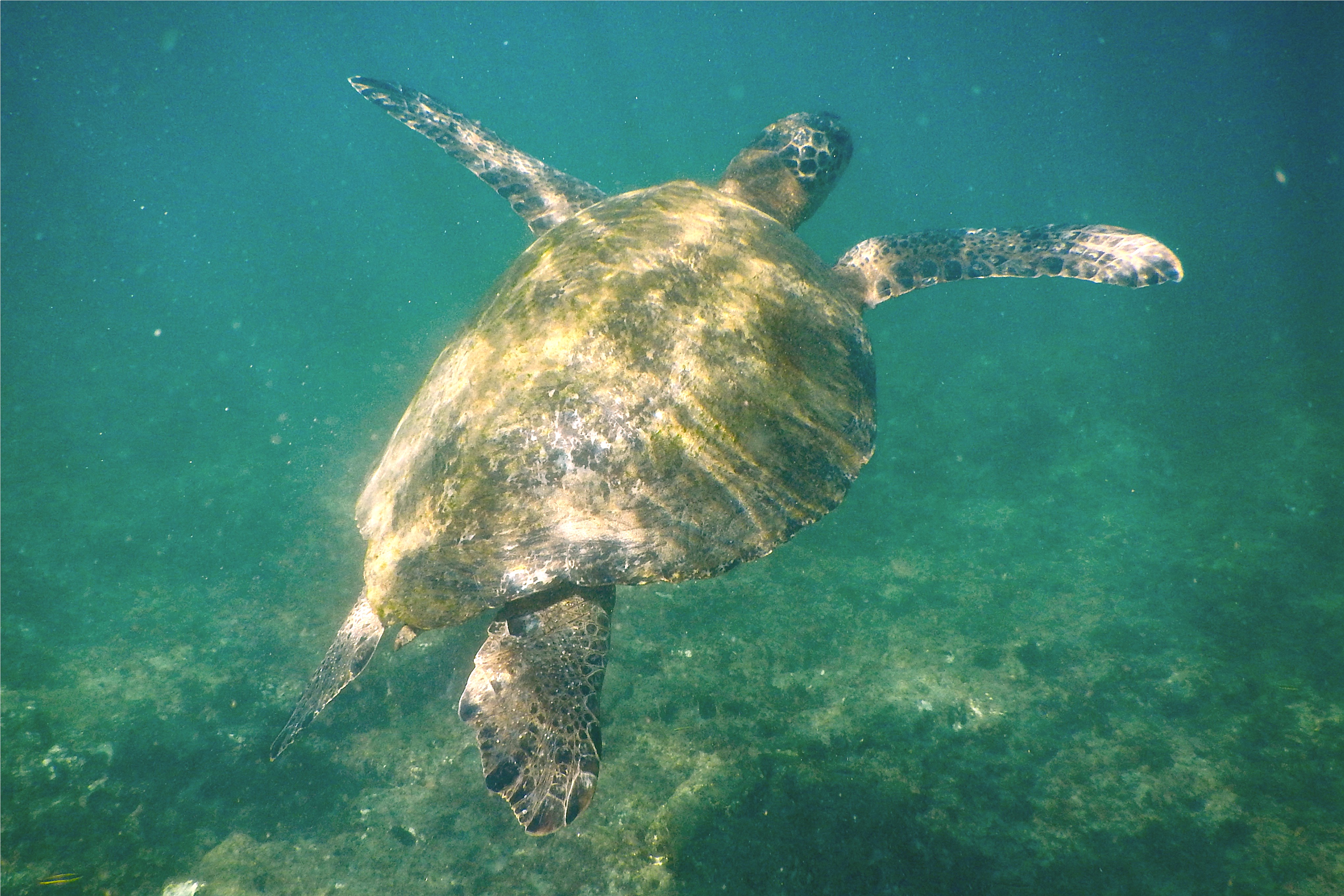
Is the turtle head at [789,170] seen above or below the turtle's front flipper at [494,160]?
below

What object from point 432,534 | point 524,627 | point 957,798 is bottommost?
point 957,798

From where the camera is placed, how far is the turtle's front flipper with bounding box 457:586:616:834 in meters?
2.56

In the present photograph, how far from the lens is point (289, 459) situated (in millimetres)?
10914

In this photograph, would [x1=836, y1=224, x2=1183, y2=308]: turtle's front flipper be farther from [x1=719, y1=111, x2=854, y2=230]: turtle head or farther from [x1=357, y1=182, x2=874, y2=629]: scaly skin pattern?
[x1=357, y1=182, x2=874, y2=629]: scaly skin pattern

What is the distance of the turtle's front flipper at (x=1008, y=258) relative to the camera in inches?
180

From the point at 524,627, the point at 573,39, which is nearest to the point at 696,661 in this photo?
the point at 524,627

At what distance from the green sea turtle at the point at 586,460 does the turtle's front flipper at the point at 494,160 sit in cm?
301

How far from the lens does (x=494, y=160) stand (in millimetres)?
7035

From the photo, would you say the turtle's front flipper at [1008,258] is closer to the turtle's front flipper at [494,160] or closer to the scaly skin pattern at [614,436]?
the scaly skin pattern at [614,436]

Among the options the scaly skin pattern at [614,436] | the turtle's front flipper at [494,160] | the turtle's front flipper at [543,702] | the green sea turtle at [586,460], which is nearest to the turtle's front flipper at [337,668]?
the green sea turtle at [586,460]

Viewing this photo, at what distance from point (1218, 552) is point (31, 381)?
26.6 m

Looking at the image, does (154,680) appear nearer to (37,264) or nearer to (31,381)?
(31,381)

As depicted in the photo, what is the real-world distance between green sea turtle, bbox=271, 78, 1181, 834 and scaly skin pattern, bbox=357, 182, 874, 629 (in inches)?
0.5

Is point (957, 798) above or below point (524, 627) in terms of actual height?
below
